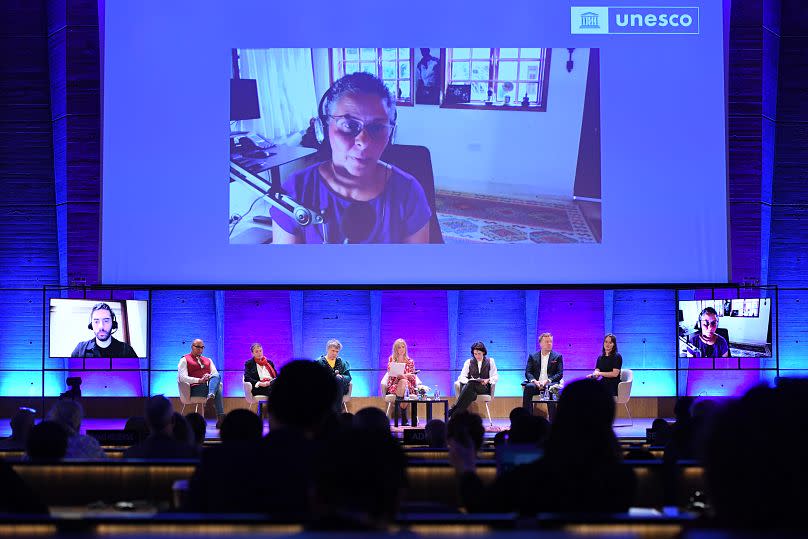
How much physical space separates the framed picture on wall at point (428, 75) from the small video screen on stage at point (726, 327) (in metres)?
3.37

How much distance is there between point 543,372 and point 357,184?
2.77m

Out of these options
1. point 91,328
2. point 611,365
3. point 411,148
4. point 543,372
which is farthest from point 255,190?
point 611,365

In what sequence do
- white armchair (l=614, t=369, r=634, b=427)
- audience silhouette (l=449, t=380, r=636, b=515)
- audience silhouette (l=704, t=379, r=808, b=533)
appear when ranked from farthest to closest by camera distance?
white armchair (l=614, t=369, r=634, b=427) → audience silhouette (l=449, t=380, r=636, b=515) → audience silhouette (l=704, t=379, r=808, b=533)

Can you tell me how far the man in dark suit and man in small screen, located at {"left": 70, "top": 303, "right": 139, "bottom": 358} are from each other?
404 centimetres

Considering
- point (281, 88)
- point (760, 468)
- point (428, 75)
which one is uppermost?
point (428, 75)

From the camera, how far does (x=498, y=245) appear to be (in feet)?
31.0

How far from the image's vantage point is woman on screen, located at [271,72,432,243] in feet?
30.8

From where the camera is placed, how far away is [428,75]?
954 cm

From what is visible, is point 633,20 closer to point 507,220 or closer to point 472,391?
point 507,220

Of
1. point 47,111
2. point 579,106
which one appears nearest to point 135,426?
point 579,106

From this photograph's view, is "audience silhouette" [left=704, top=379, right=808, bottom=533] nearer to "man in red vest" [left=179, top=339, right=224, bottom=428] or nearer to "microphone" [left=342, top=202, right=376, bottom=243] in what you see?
"microphone" [left=342, top=202, right=376, bottom=243]

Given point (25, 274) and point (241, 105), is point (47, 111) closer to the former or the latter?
point (25, 274)

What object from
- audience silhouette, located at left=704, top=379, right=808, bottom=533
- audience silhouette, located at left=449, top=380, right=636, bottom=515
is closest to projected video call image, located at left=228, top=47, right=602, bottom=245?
audience silhouette, located at left=449, top=380, right=636, bottom=515

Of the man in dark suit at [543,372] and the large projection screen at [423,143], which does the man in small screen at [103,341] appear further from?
the man in dark suit at [543,372]
